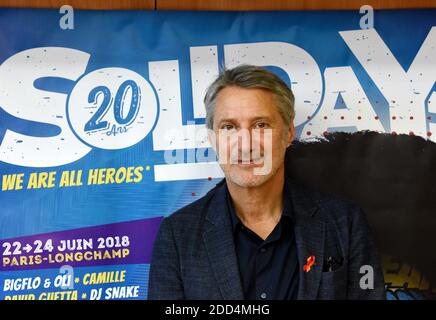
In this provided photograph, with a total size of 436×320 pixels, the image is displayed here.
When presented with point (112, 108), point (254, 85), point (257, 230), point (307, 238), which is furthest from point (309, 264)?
point (112, 108)

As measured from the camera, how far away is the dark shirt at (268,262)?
7.54 ft

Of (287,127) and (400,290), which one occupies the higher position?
(287,127)

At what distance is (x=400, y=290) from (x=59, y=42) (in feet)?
4.71

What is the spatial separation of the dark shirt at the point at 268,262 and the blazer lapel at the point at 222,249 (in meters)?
0.04

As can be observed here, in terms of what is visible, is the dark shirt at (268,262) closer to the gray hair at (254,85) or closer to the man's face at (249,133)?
the man's face at (249,133)

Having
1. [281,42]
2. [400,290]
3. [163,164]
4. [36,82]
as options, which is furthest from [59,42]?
[400,290]

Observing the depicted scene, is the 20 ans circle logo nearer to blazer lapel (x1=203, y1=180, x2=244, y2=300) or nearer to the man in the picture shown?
the man

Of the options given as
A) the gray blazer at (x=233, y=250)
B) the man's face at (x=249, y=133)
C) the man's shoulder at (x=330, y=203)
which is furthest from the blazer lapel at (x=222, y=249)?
the man's shoulder at (x=330, y=203)

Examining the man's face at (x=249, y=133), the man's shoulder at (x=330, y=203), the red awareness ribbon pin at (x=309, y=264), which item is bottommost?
the red awareness ribbon pin at (x=309, y=264)

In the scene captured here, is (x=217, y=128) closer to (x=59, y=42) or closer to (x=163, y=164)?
(x=163, y=164)

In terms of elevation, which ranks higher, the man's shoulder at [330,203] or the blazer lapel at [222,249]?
the man's shoulder at [330,203]

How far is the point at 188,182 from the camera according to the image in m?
2.45

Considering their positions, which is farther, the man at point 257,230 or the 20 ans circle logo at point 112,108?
the 20 ans circle logo at point 112,108
